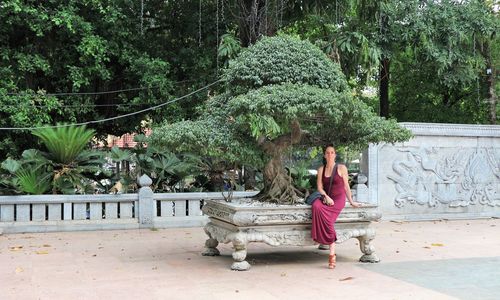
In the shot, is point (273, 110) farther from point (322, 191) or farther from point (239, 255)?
point (239, 255)

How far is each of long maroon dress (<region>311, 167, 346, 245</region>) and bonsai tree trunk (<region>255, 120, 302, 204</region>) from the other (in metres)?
0.64

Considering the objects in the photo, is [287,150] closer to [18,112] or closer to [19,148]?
[18,112]

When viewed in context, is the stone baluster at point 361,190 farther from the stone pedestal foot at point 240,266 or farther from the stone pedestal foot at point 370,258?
the stone pedestal foot at point 240,266

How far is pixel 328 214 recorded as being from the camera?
7.23 meters

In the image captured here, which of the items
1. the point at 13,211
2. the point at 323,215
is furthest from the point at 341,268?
the point at 13,211

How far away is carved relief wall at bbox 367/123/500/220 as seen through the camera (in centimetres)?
1309

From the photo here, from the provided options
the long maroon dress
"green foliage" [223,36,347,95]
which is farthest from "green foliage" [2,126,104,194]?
the long maroon dress

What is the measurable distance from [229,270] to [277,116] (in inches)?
84.5

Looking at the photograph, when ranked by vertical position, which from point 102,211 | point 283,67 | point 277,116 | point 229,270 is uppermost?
point 283,67

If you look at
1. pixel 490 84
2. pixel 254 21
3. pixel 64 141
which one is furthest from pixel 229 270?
pixel 490 84

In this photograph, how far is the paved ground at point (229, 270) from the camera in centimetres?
583

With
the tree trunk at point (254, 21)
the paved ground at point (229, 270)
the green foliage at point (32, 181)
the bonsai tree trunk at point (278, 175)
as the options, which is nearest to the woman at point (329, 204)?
the paved ground at point (229, 270)

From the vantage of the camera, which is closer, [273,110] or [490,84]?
[273,110]

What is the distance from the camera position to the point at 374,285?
20.3 feet
